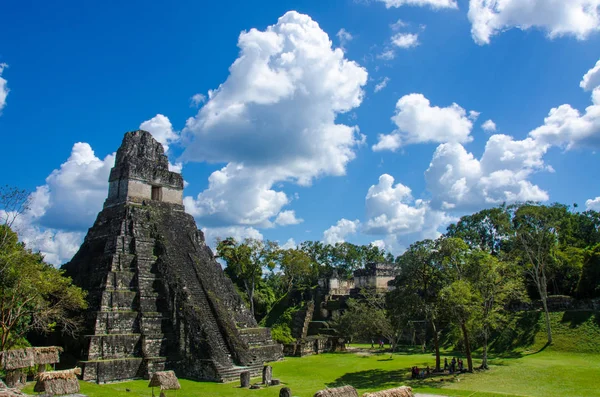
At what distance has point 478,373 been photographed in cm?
1822

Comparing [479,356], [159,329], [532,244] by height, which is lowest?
[479,356]

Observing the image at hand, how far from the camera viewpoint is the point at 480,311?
1858 centimetres

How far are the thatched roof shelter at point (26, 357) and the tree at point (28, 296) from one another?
161 cm

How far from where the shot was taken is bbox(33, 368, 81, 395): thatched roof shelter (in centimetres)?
1235

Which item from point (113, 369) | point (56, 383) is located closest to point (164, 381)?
point (56, 383)

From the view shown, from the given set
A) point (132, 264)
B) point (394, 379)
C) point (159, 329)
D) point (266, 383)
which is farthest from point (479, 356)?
point (132, 264)

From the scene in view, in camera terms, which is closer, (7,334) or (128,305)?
(7,334)

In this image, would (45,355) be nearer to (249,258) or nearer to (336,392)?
(336,392)

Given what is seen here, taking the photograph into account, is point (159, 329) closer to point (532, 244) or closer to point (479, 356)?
point (479, 356)

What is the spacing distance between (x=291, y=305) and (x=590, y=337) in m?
22.9

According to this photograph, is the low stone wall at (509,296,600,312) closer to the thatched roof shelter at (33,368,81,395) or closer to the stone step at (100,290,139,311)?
the stone step at (100,290,139,311)

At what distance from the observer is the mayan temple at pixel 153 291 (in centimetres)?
1747

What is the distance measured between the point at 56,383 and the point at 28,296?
5372mm

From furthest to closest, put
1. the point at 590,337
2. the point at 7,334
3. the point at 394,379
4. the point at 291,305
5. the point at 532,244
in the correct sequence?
the point at 291,305 → the point at 532,244 → the point at 590,337 → the point at 394,379 → the point at 7,334
